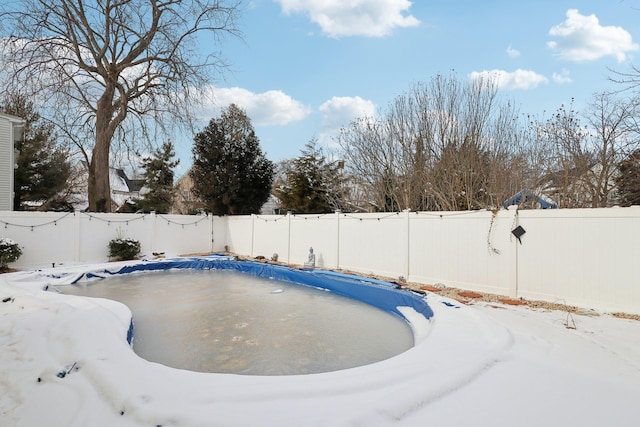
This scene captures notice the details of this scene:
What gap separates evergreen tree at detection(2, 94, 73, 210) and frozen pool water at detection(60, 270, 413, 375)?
10.6 m

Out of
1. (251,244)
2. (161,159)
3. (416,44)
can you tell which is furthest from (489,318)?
(161,159)

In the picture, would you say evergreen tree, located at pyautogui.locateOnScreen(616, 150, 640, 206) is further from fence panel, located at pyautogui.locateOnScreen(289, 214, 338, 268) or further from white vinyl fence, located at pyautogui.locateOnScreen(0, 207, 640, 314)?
fence panel, located at pyautogui.locateOnScreen(289, 214, 338, 268)

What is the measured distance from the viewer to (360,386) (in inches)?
86.3

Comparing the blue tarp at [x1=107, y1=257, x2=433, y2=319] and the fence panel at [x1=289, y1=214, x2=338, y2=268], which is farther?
the fence panel at [x1=289, y1=214, x2=338, y2=268]

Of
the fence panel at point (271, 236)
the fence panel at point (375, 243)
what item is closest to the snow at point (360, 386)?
the fence panel at point (375, 243)

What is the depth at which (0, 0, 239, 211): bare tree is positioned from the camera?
1169 centimetres

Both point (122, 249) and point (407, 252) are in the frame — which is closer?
point (407, 252)

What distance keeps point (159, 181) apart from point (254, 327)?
16.6 m

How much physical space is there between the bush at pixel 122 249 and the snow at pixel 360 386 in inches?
278

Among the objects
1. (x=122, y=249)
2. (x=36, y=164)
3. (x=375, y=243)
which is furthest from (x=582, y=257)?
(x=36, y=164)

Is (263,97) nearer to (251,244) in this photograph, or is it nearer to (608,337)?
(251,244)

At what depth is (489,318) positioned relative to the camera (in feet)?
12.9

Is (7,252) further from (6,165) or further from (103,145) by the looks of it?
(103,145)

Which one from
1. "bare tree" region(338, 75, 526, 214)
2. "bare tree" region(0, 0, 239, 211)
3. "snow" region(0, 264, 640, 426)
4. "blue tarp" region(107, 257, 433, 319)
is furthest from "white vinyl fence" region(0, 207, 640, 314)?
"bare tree" region(0, 0, 239, 211)
